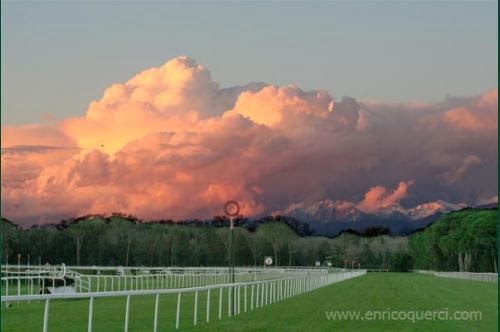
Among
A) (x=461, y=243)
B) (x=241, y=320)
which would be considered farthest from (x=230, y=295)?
(x=461, y=243)

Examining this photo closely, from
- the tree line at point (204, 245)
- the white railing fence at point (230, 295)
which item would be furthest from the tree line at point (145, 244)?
the white railing fence at point (230, 295)

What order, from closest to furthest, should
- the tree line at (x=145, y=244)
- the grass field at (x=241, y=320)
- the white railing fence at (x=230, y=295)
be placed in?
the white railing fence at (x=230, y=295) → the grass field at (x=241, y=320) → the tree line at (x=145, y=244)

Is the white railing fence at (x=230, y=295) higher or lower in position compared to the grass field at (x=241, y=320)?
higher

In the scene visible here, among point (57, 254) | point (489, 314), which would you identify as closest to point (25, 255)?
point (57, 254)

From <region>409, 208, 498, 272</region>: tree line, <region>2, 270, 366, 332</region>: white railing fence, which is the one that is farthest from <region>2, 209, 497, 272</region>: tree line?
<region>2, 270, 366, 332</region>: white railing fence

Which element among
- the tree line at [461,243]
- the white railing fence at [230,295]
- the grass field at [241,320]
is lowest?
the grass field at [241,320]

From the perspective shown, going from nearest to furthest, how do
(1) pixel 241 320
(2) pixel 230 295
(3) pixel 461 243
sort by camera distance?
(1) pixel 241 320 → (2) pixel 230 295 → (3) pixel 461 243

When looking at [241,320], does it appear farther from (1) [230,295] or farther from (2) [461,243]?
(2) [461,243]

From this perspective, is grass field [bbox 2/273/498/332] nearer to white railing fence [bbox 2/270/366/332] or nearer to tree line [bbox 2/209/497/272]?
white railing fence [bbox 2/270/366/332]

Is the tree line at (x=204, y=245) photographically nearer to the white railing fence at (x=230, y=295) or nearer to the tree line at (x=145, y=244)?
the tree line at (x=145, y=244)

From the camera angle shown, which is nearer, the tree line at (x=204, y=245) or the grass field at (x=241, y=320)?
the grass field at (x=241, y=320)

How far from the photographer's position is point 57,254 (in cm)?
12550

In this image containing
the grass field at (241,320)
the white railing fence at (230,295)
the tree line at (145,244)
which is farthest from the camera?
the tree line at (145,244)

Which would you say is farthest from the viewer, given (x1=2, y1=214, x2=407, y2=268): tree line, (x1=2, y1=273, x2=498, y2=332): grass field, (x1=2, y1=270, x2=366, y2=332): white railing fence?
(x1=2, y1=214, x2=407, y2=268): tree line
